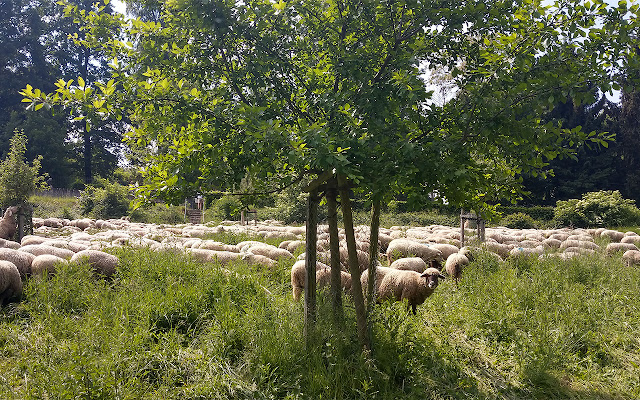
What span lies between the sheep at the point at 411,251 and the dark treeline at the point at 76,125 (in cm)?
2915

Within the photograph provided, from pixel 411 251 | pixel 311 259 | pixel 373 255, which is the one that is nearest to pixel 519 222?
pixel 411 251

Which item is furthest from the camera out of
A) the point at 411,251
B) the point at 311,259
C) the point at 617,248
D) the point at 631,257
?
the point at 617,248

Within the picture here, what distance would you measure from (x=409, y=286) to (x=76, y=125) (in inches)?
2134

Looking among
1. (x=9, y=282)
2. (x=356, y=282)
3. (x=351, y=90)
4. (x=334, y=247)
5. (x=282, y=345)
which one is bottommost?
(x=282, y=345)

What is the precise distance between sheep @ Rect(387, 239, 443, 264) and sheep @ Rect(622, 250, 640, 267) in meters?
5.37

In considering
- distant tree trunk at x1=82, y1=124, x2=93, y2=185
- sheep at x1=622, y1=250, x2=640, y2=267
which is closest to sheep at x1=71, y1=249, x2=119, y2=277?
sheep at x1=622, y1=250, x2=640, y2=267

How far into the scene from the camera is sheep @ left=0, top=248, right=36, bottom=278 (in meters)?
7.30

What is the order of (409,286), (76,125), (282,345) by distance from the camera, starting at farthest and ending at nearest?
1. (76,125)
2. (409,286)
3. (282,345)

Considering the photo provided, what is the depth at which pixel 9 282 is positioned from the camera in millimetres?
6578

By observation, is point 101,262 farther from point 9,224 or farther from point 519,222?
point 519,222

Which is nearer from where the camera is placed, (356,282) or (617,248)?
(356,282)

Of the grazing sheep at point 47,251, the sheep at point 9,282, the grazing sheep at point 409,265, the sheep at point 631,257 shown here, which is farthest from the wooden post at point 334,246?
the sheep at point 631,257

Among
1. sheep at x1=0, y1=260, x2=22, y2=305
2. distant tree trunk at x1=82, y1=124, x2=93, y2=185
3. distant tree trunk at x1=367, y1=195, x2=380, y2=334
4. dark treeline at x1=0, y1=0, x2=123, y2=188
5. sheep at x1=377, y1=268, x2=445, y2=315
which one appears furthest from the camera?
distant tree trunk at x1=82, y1=124, x2=93, y2=185

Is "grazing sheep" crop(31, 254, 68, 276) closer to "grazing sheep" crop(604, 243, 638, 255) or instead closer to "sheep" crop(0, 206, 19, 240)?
"sheep" crop(0, 206, 19, 240)
